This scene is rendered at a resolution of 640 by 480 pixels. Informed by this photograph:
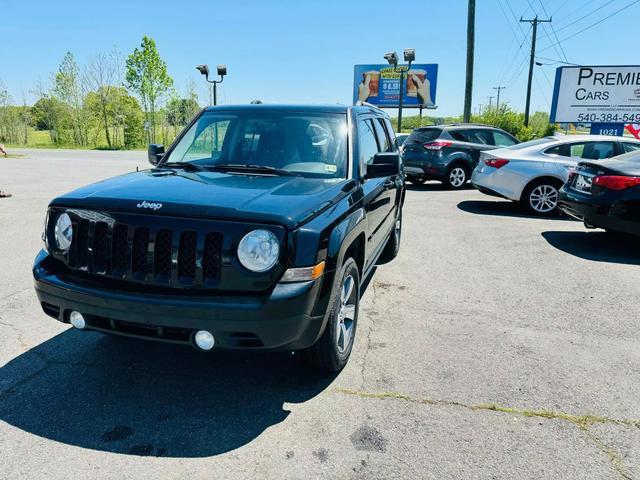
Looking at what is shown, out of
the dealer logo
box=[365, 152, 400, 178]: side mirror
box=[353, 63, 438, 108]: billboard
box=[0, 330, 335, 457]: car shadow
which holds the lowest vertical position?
box=[0, 330, 335, 457]: car shadow

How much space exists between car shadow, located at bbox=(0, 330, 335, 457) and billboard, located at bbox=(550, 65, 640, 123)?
21.7 metres

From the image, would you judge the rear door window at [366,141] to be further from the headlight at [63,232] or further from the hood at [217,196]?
the headlight at [63,232]

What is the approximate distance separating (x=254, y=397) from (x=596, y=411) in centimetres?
218

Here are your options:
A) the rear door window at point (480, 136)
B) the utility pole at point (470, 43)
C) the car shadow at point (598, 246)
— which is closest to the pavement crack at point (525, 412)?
the car shadow at point (598, 246)

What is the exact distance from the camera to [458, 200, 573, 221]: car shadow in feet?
32.3

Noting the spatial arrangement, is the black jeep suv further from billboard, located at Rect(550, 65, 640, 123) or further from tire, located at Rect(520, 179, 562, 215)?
billboard, located at Rect(550, 65, 640, 123)

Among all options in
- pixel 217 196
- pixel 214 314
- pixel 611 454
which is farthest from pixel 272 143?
pixel 611 454

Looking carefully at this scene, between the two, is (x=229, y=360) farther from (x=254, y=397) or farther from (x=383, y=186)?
(x=383, y=186)

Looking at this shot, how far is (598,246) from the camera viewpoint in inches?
293

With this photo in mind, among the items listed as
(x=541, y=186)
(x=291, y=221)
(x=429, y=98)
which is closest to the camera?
(x=291, y=221)

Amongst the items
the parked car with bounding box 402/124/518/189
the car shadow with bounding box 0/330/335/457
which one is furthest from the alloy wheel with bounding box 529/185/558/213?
the car shadow with bounding box 0/330/335/457

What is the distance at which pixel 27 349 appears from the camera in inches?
146

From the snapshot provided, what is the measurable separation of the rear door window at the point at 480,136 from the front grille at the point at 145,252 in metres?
12.0

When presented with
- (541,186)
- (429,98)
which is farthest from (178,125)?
(541,186)
